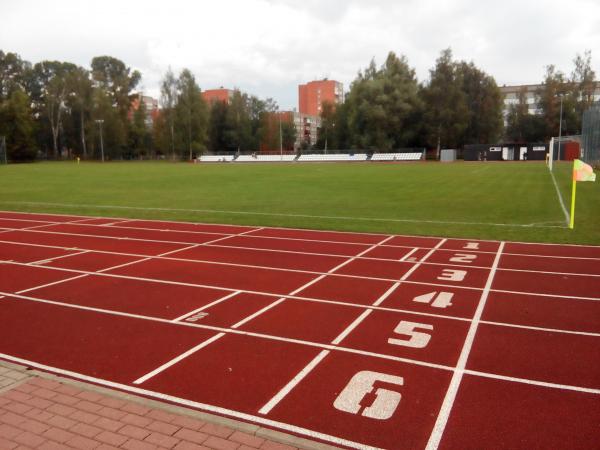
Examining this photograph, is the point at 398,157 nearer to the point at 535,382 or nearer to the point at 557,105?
the point at 557,105

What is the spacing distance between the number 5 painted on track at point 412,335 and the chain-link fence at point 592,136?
1305 inches

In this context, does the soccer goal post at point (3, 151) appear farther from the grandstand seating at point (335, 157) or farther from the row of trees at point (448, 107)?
the row of trees at point (448, 107)

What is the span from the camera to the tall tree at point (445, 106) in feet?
226

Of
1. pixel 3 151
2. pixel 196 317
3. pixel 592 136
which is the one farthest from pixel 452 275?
pixel 3 151

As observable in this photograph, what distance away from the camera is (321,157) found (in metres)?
73.4

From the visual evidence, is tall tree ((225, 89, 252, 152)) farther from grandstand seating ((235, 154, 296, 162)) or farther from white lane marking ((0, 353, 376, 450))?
white lane marking ((0, 353, 376, 450))

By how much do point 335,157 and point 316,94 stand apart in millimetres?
59072

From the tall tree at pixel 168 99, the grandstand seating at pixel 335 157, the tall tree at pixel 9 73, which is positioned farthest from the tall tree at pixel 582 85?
the tall tree at pixel 9 73

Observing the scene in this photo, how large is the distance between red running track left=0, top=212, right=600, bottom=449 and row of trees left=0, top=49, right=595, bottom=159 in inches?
2523

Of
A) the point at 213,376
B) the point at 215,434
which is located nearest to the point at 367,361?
the point at 213,376

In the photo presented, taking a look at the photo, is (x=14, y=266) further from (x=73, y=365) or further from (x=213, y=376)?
(x=213, y=376)

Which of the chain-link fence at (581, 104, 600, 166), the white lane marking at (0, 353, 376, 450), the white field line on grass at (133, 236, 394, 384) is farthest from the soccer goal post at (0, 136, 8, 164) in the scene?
the white lane marking at (0, 353, 376, 450)

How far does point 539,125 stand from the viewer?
71.7 meters

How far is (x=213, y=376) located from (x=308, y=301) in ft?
8.35
